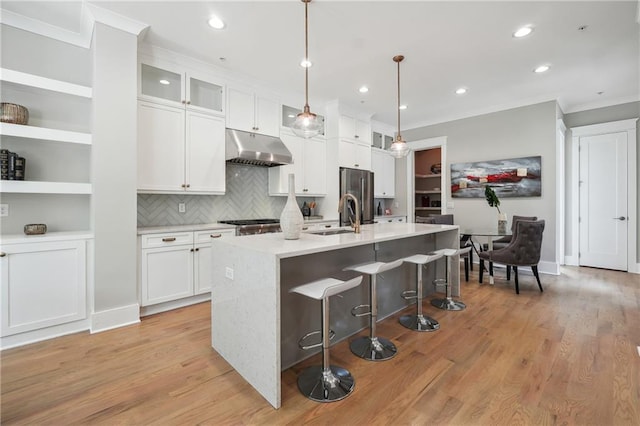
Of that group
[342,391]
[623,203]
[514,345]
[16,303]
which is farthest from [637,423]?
[623,203]

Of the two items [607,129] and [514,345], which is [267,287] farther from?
[607,129]

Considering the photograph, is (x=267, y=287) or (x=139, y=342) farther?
(x=139, y=342)

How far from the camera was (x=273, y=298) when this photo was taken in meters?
1.64

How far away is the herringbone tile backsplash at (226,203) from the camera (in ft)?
11.6

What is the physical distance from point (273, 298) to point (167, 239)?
6.56 ft

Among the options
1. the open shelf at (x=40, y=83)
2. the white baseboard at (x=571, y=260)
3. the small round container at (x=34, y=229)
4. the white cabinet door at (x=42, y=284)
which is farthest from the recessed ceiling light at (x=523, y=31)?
the small round container at (x=34, y=229)

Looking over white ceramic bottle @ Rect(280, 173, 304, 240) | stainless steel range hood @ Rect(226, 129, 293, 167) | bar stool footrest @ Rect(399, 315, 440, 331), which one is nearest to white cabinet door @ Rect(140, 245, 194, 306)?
stainless steel range hood @ Rect(226, 129, 293, 167)

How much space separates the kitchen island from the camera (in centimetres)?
168

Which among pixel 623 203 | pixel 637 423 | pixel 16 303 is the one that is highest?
pixel 623 203

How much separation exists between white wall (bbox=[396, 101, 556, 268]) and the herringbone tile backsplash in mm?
3515

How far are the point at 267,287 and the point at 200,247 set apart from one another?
1967 mm

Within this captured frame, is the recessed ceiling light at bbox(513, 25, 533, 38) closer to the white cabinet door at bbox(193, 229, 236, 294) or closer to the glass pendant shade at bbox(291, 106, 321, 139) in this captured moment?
the glass pendant shade at bbox(291, 106, 321, 139)

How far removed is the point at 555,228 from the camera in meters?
4.65

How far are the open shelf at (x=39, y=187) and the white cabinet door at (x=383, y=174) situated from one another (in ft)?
15.5
